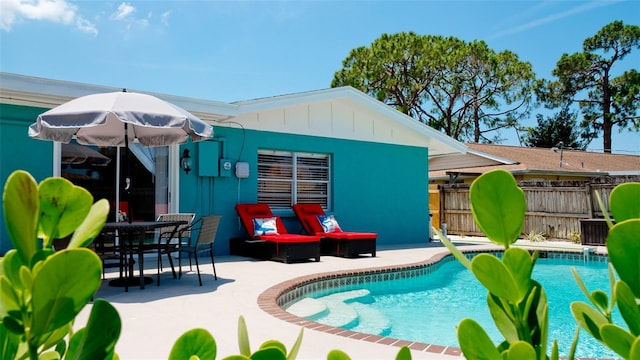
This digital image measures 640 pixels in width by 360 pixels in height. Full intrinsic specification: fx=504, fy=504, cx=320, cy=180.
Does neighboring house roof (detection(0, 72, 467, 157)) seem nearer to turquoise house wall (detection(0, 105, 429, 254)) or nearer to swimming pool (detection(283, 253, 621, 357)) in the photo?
turquoise house wall (detection(0, 105, 429, 254))

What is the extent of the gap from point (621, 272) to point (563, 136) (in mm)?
36085

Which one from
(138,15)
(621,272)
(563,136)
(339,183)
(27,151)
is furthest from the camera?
(563,136)

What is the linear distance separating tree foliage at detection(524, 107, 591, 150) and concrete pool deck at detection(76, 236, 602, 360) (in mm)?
28195

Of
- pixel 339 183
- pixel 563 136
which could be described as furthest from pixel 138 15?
pixel 563 136

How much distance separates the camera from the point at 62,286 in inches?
17.6

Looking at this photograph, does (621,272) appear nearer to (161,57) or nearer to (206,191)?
(206,191)

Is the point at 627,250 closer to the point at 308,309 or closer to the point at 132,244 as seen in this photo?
the point at 308,309

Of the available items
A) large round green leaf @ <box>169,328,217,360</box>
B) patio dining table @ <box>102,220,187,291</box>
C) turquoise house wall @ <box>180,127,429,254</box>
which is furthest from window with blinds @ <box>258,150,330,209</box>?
large round green leaf @ <box>169,328,217,360</box>

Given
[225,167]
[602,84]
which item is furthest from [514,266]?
[602,84]

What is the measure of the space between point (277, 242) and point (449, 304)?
10.9 feet

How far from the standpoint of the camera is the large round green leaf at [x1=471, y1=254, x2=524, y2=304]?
543mm

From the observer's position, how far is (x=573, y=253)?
11.3 m

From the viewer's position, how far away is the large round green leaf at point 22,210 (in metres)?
0.46

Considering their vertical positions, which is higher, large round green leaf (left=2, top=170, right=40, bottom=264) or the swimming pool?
large round green leaf (left=2, top=170, right=40, bottom=264)
